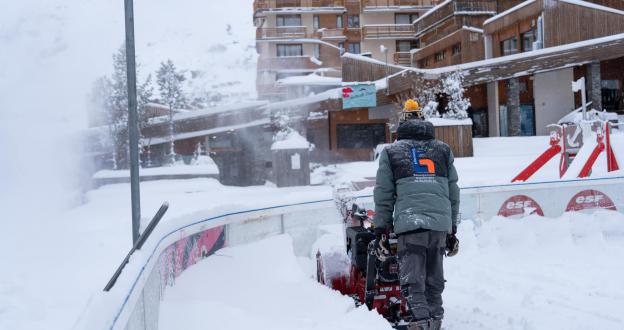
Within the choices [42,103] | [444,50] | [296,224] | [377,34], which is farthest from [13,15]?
[377,34]

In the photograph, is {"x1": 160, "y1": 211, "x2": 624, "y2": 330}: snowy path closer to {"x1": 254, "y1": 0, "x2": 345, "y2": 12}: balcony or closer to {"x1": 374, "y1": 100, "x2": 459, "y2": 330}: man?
{"x1": 374, "y1": 100, "x2": 459, "y2": 330}: man

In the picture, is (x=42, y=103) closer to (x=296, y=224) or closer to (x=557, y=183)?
(x=296, y=224)

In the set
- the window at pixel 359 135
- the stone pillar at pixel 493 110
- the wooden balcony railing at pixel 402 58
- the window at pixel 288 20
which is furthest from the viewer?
the window at pixel 288 20

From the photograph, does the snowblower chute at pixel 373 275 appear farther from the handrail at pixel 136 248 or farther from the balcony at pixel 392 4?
the balcony at pixel 392 4

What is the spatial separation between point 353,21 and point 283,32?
747cm

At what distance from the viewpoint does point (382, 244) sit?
175 inches

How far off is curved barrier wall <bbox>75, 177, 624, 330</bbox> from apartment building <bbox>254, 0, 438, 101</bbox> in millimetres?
39403

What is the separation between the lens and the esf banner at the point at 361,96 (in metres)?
30.2

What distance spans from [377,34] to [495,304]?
152 ft

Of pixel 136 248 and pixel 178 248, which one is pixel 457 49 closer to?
pixel 178 248

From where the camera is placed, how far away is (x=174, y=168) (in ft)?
72.3

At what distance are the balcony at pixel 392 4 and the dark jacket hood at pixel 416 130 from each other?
47.9 meters

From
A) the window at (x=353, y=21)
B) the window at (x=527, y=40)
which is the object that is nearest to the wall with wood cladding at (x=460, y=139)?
the window at (x=527, y=40)

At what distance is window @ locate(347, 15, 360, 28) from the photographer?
177 feet
